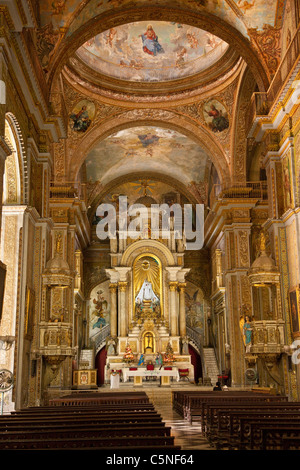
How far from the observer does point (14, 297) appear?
11977 mm

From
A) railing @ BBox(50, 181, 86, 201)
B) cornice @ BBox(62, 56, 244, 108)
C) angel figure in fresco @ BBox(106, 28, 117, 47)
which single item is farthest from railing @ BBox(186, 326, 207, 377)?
angel figure in fresco @ BBox(106, 28, 117, 47)

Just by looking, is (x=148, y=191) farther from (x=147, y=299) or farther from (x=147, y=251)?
(x=147, y=299)

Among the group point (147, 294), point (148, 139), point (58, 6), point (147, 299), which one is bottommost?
point (147, 299)

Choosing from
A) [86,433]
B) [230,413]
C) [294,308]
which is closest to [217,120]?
[294,308]

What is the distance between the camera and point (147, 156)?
91.2ft

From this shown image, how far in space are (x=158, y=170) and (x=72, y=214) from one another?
9.30 m

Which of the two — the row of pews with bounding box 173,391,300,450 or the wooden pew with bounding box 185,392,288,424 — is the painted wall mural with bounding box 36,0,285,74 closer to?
the wooden pew with bounding box 185,392,288,424

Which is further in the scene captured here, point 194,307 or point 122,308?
point 194,307

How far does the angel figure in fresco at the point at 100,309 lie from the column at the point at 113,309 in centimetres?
160

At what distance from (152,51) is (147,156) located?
711 cm

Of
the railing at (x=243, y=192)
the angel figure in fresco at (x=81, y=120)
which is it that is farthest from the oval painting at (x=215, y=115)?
the angel figure in fresco at (x=81, y=120)

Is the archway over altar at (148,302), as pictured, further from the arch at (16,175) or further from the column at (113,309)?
the arch at (16,175)

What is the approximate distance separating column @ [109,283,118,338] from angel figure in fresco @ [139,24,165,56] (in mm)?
11847
